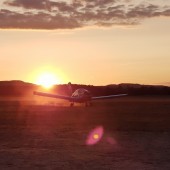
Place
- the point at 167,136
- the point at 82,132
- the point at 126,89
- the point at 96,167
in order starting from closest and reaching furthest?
the point at 96,167 → the point at 167,136 → the point at 82,132 → the point at 126,89

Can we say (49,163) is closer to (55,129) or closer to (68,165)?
(68,165)

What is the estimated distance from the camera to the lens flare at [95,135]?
17492 millimetres

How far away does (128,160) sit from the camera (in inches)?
521

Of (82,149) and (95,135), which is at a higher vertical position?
(95,135)

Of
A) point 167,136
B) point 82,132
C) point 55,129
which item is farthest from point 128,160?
point 55,129

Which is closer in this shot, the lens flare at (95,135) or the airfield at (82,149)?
the airfield at (82,149)

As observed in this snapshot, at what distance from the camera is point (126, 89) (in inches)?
4631

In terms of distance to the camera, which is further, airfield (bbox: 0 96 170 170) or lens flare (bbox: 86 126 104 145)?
lens flare (bbox: 86 126 104 145)

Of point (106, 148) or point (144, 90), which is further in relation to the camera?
point (144, 90)

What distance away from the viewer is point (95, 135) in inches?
772

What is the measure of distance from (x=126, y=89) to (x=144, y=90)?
5220mm

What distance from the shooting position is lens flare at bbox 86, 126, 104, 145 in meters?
17.5

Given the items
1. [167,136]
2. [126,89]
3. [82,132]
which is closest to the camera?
[167,136]

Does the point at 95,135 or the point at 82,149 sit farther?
the point at 95,135
